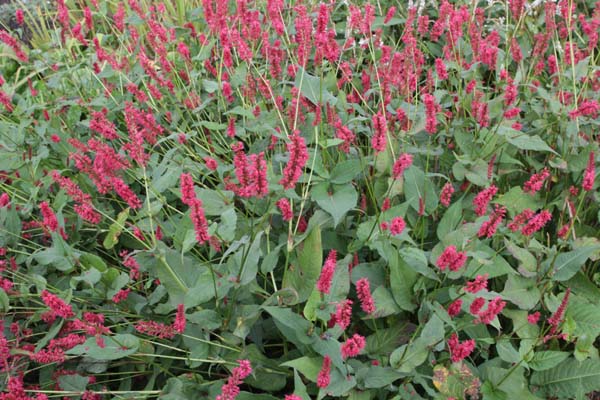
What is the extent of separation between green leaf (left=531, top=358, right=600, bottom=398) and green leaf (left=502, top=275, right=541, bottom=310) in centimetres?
20

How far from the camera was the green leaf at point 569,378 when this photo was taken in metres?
1.59

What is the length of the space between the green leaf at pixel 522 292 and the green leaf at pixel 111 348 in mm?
1040

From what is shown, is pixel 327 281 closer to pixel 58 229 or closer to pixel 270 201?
pixel 270 201

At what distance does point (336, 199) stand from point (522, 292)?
0.61 m

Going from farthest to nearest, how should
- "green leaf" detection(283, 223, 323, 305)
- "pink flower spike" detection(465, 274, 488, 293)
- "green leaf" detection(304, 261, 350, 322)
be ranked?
"green leaf" detection(283, 223, 323, 305)
"green leaf" detection(304, 261, 350, 322)
"pink flower spike" detection(465, 274, 488, 293)

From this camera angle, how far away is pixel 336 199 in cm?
173

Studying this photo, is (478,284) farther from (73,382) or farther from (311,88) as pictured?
(73,382)

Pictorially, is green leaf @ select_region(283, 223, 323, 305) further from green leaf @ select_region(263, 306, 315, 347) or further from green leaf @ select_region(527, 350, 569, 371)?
green leaf @ select_region(527, 350, 569, 371)

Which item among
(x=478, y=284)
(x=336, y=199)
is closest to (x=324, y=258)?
(x=336, y=199)

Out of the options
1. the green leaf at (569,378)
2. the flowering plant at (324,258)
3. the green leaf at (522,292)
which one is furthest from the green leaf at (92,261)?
the green leaf at (569,378)

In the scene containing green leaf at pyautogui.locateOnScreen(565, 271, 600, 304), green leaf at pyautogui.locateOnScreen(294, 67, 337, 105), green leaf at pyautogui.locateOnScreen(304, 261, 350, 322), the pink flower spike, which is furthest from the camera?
green leaf at pyautogui.locateOnScreen(294, 67, 337, 105)

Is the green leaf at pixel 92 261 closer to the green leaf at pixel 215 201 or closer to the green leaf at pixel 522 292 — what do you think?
the green leaf at pixel 215 201

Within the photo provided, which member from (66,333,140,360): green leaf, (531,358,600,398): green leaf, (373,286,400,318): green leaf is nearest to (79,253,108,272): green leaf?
(66,333,140,360): green leaf

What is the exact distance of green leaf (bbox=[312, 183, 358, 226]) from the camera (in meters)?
1.67
